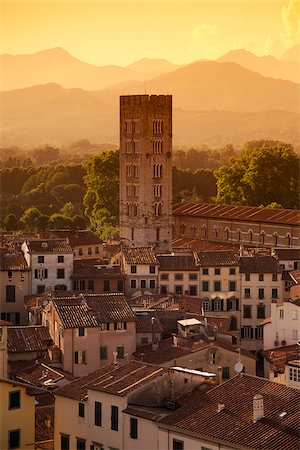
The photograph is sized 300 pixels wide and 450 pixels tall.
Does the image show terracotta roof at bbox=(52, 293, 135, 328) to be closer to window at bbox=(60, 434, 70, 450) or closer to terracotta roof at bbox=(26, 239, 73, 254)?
terracotta roof at bbox=(26, 239, 73, 254)

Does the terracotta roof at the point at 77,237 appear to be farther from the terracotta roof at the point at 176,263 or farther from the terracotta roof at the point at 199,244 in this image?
the terracotta roof at the point at 176,263

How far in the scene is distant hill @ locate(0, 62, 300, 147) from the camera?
168m

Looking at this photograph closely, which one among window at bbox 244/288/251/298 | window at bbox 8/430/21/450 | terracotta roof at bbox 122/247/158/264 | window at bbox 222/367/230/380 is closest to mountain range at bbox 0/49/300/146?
terracotta roof at bbox 122/247/158/264

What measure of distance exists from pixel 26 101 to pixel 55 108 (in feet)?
27.9

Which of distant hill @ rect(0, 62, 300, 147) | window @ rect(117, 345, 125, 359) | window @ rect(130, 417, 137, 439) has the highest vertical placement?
distant hill @ rect(0, 62, 300, 147)

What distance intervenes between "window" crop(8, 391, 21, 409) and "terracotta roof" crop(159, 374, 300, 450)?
110 inches

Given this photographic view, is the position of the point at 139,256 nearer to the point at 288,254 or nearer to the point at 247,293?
the point at 247,293

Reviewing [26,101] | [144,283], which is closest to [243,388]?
[144,283]

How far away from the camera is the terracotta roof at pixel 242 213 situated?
64.1 m

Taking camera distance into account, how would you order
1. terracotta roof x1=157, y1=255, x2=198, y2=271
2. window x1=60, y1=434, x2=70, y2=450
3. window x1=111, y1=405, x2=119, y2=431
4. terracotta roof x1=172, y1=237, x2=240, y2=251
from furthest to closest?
terracotta roof x1=172, y1=237, x2=240, y2=251 < terracotta roof x1=157, y1=255, x2=198, y2=271 < window x1=60, y1=434, x2=70, y2=450 < window x1=111, y1=405, x2=119, y2=431

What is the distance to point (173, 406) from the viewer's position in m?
24.1

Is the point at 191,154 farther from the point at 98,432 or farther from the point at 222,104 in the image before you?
the point at 98,432

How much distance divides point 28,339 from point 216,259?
11.8 m

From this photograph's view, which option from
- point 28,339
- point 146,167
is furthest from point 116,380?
point 146,167
